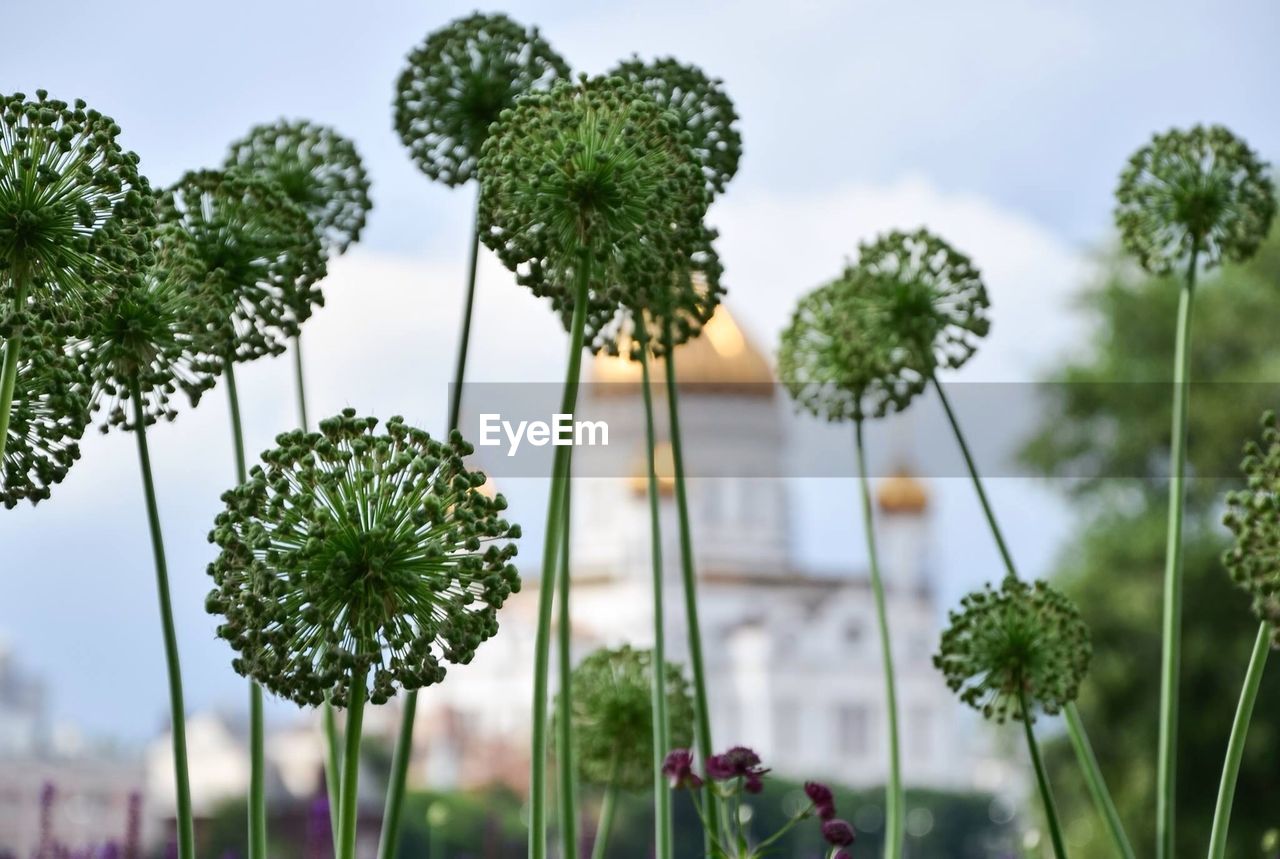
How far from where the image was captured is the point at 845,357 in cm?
304

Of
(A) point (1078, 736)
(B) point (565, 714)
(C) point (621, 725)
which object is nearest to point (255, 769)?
(B) point (565, 714)

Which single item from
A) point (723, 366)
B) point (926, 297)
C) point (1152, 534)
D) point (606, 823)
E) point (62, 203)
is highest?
point (723, 366)

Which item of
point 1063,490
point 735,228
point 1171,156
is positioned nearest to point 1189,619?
point 1063,490

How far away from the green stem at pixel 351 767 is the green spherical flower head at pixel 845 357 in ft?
4.88

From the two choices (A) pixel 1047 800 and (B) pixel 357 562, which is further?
(A) pixel 1047 800

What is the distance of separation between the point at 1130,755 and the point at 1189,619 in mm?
1408

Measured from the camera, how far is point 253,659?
1745 millimetres

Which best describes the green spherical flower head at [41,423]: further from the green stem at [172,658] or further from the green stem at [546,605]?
the green stem at [546,605]

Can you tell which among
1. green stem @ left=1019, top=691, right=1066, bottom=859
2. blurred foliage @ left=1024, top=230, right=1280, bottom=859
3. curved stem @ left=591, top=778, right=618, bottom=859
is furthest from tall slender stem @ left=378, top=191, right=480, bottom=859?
blurred foliage @ left=1024, top=230, right=1280, bottom=859

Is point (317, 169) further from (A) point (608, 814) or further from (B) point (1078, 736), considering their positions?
(B) point (1078, 736)

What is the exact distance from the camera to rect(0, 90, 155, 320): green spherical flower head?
5.69ft

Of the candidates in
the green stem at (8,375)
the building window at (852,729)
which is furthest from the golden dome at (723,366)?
the green stem at (8,375)

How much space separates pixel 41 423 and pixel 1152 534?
53.1 feet

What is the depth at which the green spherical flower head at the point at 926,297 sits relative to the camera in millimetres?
3072
